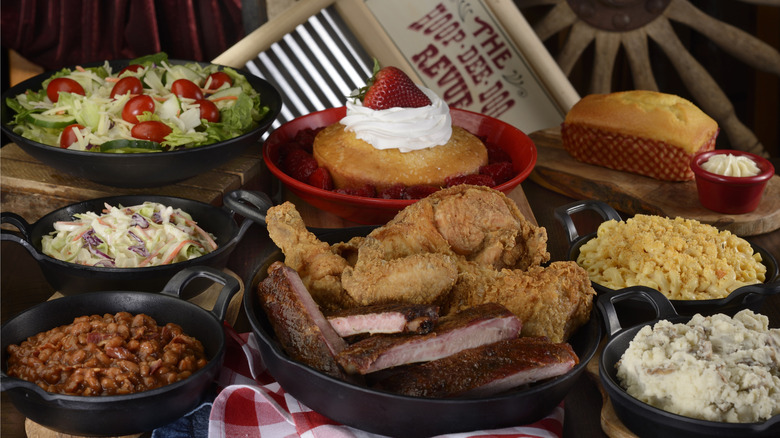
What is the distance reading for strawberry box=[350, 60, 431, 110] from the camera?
2.51 m

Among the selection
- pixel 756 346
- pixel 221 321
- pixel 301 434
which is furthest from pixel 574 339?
pixel 221 321

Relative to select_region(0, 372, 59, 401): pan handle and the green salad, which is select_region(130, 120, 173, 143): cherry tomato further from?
select_region(0, 372, 59, 401): pan handle

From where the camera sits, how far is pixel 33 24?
4086mm

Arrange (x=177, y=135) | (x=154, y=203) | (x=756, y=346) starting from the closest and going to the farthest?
(x=756, y=346) < (x=154, y=203) < (x=177, y=135)

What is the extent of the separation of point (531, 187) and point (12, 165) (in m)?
1.91

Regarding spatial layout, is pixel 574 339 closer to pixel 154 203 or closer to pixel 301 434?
pixel 301 434

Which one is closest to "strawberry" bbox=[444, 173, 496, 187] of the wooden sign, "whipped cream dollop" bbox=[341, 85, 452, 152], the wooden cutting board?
"whipped cream dollop" bbox=[341, 85, 452, 152]

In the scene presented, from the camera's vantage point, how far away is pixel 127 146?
241cm

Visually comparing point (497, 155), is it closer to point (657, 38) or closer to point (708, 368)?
point (708, 368)

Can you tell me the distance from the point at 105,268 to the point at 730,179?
193 cm

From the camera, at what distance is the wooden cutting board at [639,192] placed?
8.28ft

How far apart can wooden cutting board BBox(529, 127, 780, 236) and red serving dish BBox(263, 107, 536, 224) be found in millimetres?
196

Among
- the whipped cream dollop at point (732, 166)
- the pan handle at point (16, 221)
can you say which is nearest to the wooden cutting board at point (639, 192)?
the whipped cream dollop at point (732, 166)

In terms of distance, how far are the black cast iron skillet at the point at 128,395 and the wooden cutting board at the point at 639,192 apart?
1535 millimetres
